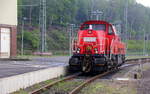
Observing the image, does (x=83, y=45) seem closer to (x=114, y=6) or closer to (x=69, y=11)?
(x=69, y=11)

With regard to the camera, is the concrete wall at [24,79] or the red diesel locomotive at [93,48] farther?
the red diesel locomotive at [93,48]

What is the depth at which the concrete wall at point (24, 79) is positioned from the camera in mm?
12217

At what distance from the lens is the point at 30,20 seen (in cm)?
9488

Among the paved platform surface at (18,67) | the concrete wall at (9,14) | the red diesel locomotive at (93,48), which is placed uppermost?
the concrete wall at (9,14)

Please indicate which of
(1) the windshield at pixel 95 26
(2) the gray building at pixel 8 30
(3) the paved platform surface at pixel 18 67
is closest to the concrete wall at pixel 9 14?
(2) the gray building at pixel 8 30

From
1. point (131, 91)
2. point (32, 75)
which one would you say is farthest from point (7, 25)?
point (131, 91)

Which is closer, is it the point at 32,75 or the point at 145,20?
the point at 32,75

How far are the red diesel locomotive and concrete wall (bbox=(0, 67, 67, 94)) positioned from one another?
1.86 m

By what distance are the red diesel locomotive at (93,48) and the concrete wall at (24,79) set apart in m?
1.86

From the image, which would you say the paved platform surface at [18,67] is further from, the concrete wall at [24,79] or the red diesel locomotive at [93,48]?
the red diesel locomotive at [93,48]

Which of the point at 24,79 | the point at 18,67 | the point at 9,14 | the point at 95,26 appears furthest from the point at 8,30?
the point at 24,79

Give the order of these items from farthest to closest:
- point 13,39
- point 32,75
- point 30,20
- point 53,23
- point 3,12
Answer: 1. point 53,23
2. point 30,20
3. point 13,39
4. point 3,12
5. point 32,75

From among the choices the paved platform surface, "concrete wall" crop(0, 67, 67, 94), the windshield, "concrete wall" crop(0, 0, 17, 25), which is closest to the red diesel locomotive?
the windshield

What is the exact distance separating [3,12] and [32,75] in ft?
71.8
